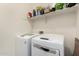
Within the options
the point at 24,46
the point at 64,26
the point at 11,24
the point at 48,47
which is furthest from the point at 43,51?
the point at 11,24

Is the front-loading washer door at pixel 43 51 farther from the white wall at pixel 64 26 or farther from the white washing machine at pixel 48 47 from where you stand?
the white wall at pixel 64 26

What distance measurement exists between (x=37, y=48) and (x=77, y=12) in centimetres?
104

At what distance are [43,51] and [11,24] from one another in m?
1.31

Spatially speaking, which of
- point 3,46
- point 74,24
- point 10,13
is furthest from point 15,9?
point 74,24

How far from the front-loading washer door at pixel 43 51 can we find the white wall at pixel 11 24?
0.90 m

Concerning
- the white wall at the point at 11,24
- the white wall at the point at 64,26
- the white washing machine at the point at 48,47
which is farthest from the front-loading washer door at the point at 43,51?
the white wall at the point at 11,24

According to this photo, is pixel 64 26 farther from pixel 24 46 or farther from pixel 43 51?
pixel 24 46

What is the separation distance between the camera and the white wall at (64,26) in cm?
213

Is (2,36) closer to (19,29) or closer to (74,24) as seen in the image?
(19,29)

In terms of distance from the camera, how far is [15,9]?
2771 millimetres

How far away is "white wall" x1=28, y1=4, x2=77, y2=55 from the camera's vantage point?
2.13 m

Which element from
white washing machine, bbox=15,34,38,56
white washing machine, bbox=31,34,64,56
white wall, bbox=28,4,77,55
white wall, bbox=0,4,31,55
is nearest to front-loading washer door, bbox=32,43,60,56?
white washing machine, bbox=31,34,64,56

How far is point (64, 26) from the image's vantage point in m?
2.30

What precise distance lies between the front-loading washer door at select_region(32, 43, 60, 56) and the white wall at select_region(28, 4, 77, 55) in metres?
0.67
